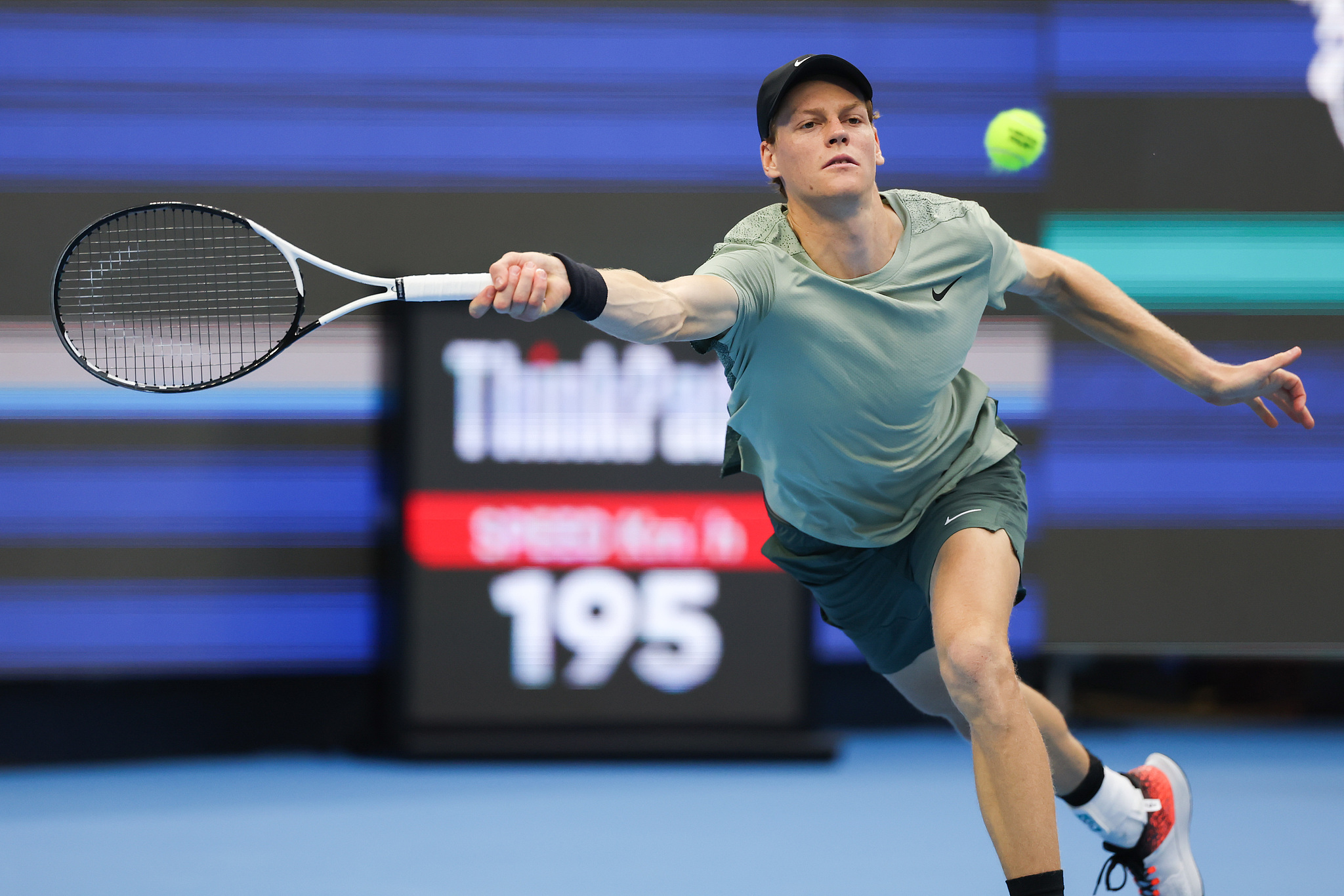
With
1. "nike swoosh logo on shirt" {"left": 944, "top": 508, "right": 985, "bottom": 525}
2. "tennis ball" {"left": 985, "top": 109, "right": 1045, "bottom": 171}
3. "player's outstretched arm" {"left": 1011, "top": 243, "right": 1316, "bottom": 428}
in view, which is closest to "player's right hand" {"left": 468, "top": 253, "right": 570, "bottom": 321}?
"nike swoosh logo on shirt" {"left": 944, "top": 508, "right": 985, "bottom": 525}

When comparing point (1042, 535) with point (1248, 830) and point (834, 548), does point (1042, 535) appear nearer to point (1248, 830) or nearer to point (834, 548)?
point (1248, 830)

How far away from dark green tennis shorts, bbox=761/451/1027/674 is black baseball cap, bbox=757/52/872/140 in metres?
0.77

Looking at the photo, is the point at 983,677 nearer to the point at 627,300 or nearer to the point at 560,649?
the point at 627,300

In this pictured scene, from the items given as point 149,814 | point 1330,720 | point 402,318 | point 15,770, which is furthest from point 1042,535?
point 15,770

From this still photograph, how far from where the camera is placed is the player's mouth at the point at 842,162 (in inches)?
92.7

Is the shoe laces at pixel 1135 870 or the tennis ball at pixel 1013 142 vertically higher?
the tennis ball at pixel 1013 142

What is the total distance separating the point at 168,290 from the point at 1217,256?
3572mm

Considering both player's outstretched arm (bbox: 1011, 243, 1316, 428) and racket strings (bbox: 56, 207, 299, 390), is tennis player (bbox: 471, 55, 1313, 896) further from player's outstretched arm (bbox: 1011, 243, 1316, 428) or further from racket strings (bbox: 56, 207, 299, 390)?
racket strings (bbox: 56, 207, 299, 390)

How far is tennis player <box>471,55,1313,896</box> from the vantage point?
2166 mm

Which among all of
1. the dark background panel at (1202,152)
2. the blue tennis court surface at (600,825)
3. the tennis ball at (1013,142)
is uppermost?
the dark background panel at (1202,152)

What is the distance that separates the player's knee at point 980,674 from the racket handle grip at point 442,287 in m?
0.96

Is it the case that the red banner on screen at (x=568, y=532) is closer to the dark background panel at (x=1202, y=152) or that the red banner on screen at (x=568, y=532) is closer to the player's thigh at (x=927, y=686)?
the player's thigh at (x=927, y=686)

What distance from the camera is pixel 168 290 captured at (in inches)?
157

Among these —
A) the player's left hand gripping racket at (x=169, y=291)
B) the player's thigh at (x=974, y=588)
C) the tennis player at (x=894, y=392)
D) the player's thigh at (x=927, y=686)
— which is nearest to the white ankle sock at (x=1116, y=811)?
the tennis player at (x=894, y=392)
